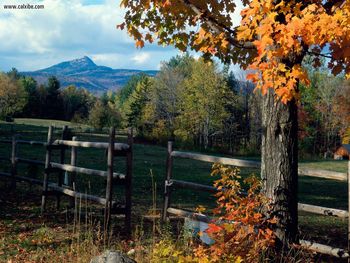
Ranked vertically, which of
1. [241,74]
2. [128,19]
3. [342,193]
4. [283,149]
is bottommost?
[342,193]

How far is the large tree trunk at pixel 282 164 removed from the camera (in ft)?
19.8

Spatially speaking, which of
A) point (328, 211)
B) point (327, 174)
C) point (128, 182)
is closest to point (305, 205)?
point (328, 211)

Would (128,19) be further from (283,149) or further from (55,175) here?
(55,175)

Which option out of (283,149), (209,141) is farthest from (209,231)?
(209,141)

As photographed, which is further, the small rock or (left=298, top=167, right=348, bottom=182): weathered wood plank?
(left=298, top=167, right=348, bottom=182): weathered wood plank

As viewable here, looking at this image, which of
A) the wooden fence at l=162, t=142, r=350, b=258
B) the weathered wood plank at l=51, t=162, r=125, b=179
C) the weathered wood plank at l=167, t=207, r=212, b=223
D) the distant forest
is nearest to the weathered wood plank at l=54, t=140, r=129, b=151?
the weathered wood plank at l=51, t=162, r=125, b=179

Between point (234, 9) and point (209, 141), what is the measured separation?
53.1m

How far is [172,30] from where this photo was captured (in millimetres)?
7453

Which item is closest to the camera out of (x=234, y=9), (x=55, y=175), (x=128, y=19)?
(x=234, y=9)

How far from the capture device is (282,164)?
603cm

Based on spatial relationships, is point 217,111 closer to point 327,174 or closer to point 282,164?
point 327,174

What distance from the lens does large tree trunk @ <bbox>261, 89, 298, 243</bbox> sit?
6.03 metres

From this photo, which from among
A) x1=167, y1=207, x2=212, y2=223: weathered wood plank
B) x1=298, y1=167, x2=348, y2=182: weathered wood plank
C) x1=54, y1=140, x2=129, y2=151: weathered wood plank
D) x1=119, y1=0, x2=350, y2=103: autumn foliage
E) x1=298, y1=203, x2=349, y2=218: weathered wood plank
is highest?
x1=119, y1=0, x2=350, y2=103: autumn foliage

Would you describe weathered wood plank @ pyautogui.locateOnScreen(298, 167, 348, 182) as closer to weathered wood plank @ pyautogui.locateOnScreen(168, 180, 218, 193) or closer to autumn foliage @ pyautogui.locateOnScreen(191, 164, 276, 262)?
autumn foliage @ pyautogui.locateOnScreen(191, 164, 276, 262)
